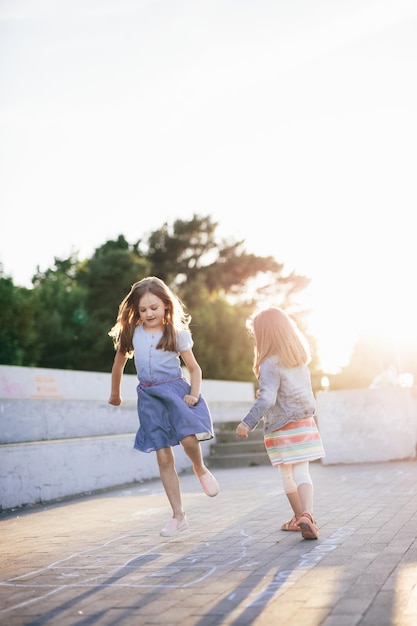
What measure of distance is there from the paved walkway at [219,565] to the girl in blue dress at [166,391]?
0.44 metres

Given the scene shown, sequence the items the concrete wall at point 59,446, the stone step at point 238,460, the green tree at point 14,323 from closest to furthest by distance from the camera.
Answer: the concrete wall at point 59,446, the stone step at point 238,460, the green tree at point 14,323

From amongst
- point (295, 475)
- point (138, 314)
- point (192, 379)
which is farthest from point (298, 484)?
point (138, 314)

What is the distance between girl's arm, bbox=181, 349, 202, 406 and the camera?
5883mm

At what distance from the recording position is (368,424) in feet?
39.7

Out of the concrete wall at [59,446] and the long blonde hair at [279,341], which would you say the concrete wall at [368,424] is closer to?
the concrete wall at [59,446]

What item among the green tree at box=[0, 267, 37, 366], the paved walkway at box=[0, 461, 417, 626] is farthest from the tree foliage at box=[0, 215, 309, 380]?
the paved walkway at box=[0, 461, 417, 626]

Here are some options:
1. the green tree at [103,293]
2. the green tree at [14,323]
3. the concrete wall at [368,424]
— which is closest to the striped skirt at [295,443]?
the concrete wall at [368,424]

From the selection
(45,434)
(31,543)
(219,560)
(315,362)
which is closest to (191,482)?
(45,434)

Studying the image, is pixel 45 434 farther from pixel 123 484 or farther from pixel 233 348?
pixel 233 348

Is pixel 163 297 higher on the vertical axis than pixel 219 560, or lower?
higher

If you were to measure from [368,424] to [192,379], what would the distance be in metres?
6.67

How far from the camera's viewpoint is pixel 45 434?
1091cm

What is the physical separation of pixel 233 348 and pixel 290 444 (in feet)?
114

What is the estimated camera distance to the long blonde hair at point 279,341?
5832mm
